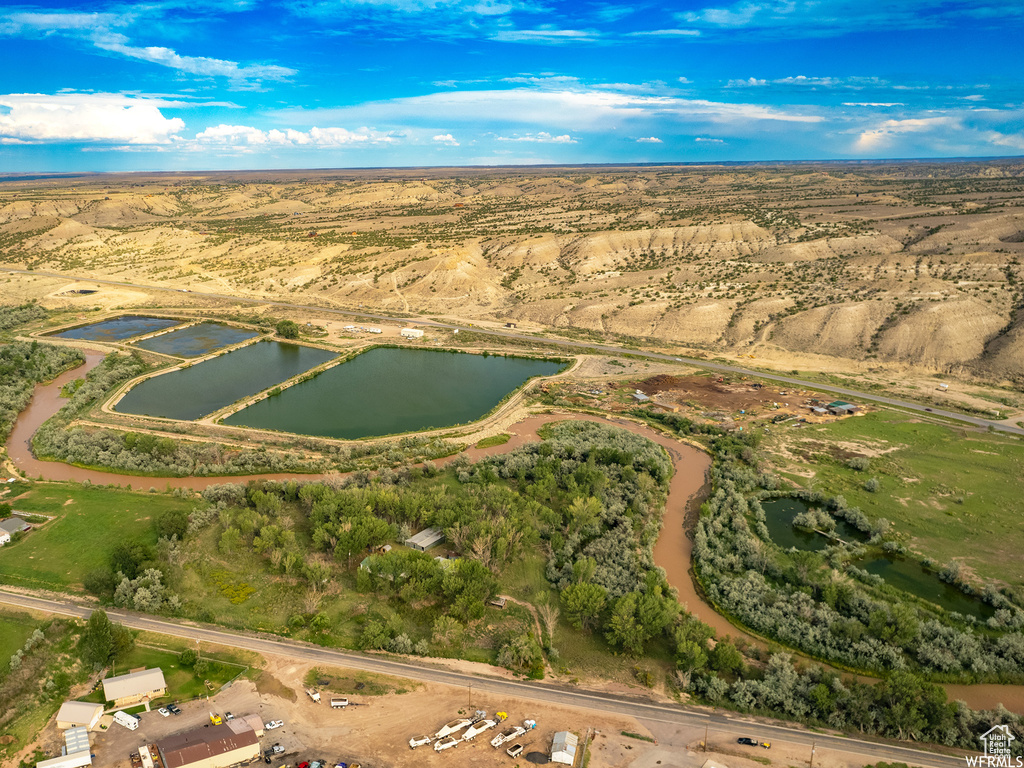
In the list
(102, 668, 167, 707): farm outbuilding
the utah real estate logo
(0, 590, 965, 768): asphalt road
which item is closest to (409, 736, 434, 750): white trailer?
(0, 590, 965, 768): asphalt road

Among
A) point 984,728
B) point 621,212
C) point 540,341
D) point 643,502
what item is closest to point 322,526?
point 643,502

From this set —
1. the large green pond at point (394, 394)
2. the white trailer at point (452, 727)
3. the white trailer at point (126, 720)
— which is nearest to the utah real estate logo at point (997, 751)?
the white trailer at point (452, 727)

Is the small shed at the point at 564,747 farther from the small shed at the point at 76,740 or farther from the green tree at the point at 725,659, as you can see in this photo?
the small shed at the point at 76,740

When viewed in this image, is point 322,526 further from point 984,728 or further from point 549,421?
point 984,728

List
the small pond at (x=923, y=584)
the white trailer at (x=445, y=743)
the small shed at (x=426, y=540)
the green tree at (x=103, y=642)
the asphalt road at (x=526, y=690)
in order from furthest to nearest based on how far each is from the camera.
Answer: the small shed at (x=426, y=540) → the small pond at (x=923, y=584) → the green tree at (x=103, y=642) → the white trailer at (x=445, y=743) → the asphalt road at (x=526, y=690)

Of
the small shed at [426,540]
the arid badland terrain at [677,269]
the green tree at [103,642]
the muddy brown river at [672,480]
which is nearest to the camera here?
the green tree at [103,642]

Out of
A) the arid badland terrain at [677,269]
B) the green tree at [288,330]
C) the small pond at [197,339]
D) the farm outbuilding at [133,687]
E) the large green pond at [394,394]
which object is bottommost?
Result: the farm outbuilding at [133,687]
